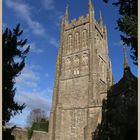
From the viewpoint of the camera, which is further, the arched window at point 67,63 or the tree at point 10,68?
the arched window at point 67,63

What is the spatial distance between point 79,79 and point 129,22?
22.8 meters

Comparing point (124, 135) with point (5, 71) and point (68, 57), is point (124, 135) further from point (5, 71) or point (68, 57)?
point (68, 57)

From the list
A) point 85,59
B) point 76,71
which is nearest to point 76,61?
point 85,59

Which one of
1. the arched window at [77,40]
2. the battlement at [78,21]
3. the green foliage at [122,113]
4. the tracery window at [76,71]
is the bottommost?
the green foliage at [122,113]

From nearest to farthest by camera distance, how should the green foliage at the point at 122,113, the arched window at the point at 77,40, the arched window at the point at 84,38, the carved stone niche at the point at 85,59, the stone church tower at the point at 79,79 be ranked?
1. the green foliage at the point at 122,113
2. the stone church tower at the point at 79,79
3. the carved stone niche at the point at 85,59
4. the arched window at the point at 84,38
5. the arched window at the point at 77,40

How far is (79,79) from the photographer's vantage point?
32.5m

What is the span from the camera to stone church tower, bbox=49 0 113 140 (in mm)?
29172

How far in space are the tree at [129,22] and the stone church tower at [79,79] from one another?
1702 cm

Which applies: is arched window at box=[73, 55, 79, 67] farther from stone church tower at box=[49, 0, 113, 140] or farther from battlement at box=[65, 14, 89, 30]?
battlement at box=[65, 14, 89, 30]

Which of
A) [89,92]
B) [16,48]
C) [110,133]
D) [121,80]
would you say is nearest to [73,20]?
[89,92]

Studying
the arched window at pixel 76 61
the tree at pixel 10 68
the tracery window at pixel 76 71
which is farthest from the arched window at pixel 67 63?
the tree at pixel 10 68

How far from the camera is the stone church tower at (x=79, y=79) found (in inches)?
1148

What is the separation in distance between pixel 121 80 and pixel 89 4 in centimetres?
1998

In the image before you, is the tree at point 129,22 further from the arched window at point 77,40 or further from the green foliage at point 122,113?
the arched window at point 77,40
